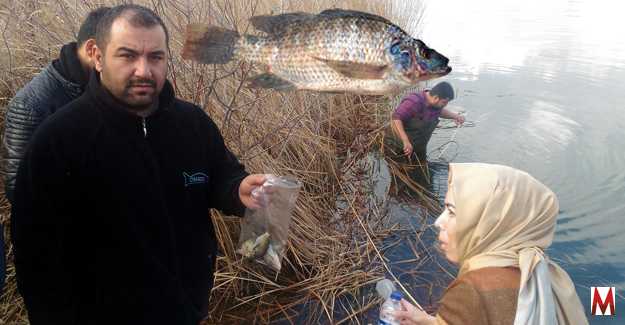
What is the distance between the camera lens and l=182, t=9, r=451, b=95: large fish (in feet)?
5.90

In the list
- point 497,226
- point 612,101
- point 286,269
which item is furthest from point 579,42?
point 497,226

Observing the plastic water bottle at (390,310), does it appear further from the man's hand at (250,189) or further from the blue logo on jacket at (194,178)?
the blue logo on jacket at (194,178)

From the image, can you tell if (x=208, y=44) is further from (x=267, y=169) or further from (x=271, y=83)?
(x=267, y=169)

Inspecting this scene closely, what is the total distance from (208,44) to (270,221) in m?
0.83

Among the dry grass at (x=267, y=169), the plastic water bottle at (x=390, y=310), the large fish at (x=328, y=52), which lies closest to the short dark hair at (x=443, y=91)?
the dry grass at (x=267, y=169)

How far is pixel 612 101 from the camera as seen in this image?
885 centimetres

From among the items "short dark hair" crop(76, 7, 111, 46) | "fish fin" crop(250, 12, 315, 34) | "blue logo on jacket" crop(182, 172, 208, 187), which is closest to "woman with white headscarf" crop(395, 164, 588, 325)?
"fish fin" crop(250, 12, 315, 34)

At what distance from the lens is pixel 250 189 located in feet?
6.81

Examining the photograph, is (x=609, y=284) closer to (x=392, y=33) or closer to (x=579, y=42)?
(x=392, y=33)

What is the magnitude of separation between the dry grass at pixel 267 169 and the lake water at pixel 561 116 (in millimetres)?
1934

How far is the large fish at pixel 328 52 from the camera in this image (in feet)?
5.90

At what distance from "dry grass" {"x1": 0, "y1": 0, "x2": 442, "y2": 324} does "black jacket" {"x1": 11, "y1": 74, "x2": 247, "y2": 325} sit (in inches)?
41.8

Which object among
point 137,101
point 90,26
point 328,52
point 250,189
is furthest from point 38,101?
point 328,52

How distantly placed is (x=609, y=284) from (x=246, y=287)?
3.10 metres
